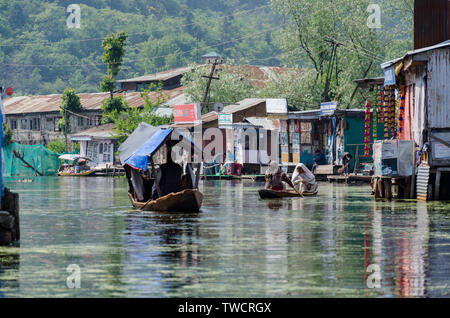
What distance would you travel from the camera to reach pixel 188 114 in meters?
57.5

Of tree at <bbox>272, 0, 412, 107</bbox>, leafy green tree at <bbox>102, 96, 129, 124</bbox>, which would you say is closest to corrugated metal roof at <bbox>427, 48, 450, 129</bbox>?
tree at <bbox>272, 0, 412, 107</bbox>

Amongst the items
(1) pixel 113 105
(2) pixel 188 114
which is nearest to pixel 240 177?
(2) pixel 188 114

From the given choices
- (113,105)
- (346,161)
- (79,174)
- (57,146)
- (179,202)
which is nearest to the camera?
(179,202)

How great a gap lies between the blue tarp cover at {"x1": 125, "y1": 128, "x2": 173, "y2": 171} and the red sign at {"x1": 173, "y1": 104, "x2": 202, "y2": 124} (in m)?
32.7

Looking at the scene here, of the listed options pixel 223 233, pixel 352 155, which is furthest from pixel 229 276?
pixel 352 155

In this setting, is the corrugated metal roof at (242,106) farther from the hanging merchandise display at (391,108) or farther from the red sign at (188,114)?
the hanging merchandise display at (391,108)

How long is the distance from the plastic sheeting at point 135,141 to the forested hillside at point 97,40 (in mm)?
78418

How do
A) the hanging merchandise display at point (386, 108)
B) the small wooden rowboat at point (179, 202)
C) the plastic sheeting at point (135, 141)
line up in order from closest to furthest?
the small wooden rowboat at point (179, 202) < the plastic sheeting at point (135, 141) < the hanging merchandise display at point (386, 108)

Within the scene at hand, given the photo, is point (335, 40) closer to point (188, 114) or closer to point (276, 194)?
point (188, 114)

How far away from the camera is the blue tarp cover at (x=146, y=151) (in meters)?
23.0

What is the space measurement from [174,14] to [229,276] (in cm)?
14876

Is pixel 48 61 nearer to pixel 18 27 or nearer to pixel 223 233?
pixel 18 27

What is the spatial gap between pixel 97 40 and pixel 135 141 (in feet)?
353

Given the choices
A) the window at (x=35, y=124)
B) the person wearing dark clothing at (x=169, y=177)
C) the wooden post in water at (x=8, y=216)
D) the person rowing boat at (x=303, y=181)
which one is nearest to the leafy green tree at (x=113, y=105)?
the window at (x=35, y=124)
